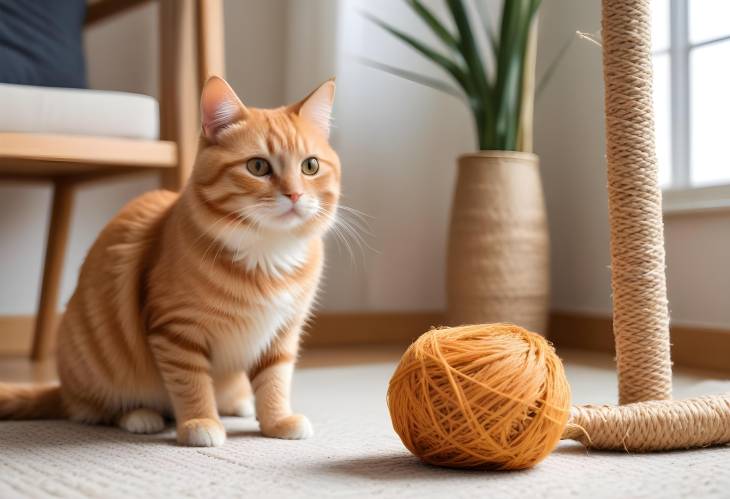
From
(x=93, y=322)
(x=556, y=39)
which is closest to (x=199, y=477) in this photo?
(x=93, y=322)

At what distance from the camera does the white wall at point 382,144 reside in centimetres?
238

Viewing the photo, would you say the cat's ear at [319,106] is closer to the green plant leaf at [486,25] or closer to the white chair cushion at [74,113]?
the white chair cushion at [74,113]

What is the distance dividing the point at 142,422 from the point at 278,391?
20cm

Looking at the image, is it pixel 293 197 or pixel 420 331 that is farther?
pixel 420 331

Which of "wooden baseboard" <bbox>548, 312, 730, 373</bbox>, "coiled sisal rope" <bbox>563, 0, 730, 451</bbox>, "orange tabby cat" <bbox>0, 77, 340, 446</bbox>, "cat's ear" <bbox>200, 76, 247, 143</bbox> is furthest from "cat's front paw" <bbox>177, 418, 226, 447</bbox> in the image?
"wooden baseboard" <bbox>548, 312, 730, 373</bbox>

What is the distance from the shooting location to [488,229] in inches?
86.7

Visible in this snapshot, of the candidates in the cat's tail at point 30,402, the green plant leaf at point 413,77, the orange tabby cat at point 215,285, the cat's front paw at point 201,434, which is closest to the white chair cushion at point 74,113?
the orange tabby cat at point 215,285

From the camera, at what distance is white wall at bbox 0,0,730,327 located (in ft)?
7.80

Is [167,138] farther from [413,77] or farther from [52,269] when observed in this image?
[413,77]

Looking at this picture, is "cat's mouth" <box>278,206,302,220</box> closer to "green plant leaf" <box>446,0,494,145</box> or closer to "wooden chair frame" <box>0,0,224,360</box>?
"wooden chair frame" <box>0,0,224,360</box>

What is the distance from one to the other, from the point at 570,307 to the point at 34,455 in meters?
1.72

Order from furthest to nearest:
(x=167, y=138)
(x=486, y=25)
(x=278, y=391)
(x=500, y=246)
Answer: (x=486, y=25) < (x=500, y=246) < (x=167, y=138) < (x=278, y=391)

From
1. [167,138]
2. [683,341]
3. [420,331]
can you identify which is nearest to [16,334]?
[167,138]

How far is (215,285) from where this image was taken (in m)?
1.19
